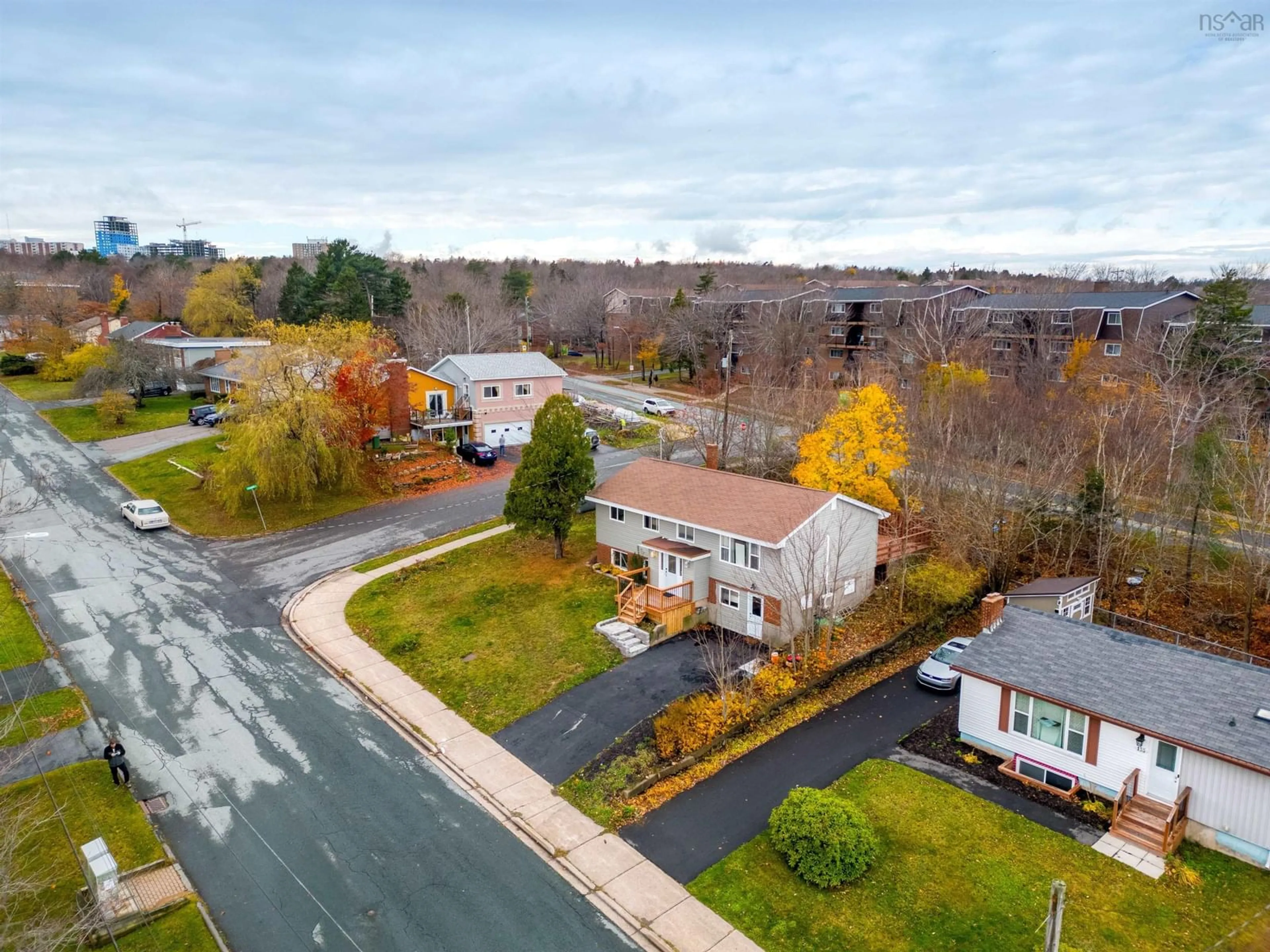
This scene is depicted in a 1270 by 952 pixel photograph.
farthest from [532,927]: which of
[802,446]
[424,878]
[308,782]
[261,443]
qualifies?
[261,443]

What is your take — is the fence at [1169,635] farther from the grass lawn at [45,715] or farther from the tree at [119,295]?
the tree at [119,295]

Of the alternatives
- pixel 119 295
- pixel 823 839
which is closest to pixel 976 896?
pixel 823 839

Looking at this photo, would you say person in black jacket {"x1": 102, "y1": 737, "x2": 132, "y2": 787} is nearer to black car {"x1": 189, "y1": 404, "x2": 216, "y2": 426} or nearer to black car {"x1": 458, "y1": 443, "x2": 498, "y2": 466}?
black car {"x1": 458, "y1": 443, "x2": 498, "y2": 466}

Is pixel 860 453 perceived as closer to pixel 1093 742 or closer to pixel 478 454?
pixel 1093 742

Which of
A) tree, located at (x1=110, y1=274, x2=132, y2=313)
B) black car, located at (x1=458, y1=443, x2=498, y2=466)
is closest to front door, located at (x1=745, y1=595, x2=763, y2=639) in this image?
black car, located at (x1=458, y1=443, x2=498, y2=466)

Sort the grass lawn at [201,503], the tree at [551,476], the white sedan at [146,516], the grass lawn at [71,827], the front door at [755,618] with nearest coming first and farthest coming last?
the grass lawn at [71,827] < the front door at [755,618] < the tree at [551,476] < the white sedan at [146,516] < the grass lawn at [201,503]

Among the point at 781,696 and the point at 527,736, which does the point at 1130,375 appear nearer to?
the point at 781,696

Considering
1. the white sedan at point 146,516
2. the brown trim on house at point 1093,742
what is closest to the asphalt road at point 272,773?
the white sedan at point 146,516
